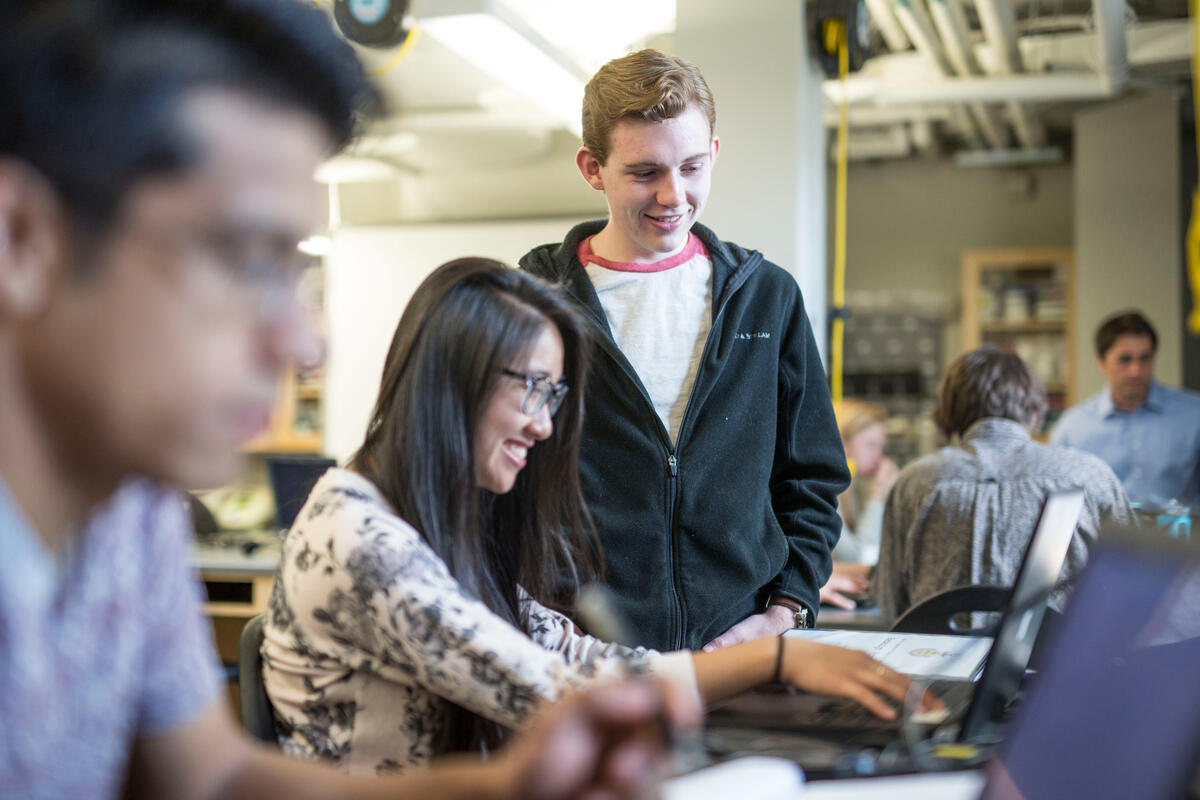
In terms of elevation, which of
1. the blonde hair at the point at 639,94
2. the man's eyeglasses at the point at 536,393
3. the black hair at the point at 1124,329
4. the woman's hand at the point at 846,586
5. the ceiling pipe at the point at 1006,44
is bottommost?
the woman's hand at the point at 846,586

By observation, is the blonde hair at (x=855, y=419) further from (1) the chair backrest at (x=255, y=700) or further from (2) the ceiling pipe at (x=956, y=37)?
(1) the chair backrest at (x=255, y=700)

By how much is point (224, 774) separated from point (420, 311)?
648mm

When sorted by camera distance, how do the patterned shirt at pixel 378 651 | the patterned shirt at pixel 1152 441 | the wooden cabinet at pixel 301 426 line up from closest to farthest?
the patterned shirt at pixel 378 651 < the patterned shirt at pixel 1152 441 < the wooden cabinet at pixel 301 426

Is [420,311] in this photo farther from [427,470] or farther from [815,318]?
[815,318]

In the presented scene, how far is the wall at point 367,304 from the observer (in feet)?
23.4

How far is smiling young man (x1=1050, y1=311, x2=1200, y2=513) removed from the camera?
16.8 feet

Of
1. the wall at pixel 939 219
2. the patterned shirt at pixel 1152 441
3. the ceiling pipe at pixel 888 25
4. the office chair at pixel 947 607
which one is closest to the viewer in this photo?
the office chair at pixel 947 607

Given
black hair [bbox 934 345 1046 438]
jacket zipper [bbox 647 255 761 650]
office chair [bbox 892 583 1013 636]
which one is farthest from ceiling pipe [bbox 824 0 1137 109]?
jacket zipper [bbox 647 255 761 650]

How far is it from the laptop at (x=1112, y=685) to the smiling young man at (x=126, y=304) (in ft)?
1.12

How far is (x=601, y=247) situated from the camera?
196 centimetres

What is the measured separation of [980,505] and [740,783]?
7.60ft

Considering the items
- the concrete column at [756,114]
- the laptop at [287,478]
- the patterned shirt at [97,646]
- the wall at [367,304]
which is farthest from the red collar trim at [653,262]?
the wall at [367,304]

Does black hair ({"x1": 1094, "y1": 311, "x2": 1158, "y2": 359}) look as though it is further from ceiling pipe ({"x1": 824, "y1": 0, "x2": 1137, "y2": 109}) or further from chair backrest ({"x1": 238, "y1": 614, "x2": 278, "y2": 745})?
chair backrest ({"x1": 238, "y1": 614, "x2": 278, "y2": 745})

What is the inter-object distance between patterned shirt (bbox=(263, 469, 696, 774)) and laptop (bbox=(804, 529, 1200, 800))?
1.19ft
